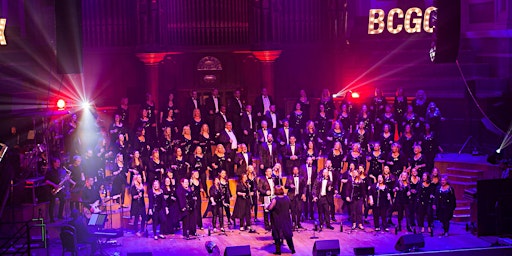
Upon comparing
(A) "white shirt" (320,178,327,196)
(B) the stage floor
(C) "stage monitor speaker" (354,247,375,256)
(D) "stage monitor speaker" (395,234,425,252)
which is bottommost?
(B) the stage floor

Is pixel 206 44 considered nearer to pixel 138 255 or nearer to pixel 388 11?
pixel 388 11

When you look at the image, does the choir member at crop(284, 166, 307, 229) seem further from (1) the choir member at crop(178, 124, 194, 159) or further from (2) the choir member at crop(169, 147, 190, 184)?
(1) the choir member at crop(178, 124, 194, 159)

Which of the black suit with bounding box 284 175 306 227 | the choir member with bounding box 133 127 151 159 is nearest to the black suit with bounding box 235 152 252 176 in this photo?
the black suit with bounding box 284 175 306 227

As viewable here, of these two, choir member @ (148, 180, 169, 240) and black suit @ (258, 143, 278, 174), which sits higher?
black suit @ (258, 143, 278, 174)

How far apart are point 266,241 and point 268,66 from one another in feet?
17.5

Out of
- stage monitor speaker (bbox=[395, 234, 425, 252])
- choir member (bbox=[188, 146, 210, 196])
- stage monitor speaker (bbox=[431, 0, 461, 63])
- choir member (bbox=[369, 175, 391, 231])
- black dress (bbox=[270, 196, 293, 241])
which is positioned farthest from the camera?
choir member (bbox=[188, 146, 210, 196])

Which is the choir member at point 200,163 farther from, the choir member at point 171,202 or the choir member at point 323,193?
the choir member at point 323,193

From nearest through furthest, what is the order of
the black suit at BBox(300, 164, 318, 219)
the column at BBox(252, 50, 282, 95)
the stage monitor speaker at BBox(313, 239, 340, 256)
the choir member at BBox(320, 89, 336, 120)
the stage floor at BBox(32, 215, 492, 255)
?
the stage monitor speaker at BBox(313, 239, 340, 256), the stage floor at BBox(32, 215, 492, 255), the black suit at BBox(300, 164, 318, 219), the choir member at BBox(320, 89, 336, 120), the column at BBox(252, 50, 282, 95)

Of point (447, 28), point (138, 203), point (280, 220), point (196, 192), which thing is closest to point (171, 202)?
point (196, 192)

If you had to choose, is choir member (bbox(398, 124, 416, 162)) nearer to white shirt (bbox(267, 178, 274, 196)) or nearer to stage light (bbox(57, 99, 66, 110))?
white shirt (bbox(267, 178, 274, 196))

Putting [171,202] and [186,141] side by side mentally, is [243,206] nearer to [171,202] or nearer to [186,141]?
[171,202]

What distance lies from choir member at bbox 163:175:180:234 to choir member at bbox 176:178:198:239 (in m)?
0.10

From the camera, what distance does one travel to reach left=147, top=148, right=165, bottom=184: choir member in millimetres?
17859

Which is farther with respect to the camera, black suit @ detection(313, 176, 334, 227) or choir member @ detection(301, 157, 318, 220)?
choir member @ detection(301, 157, 318, 220)
